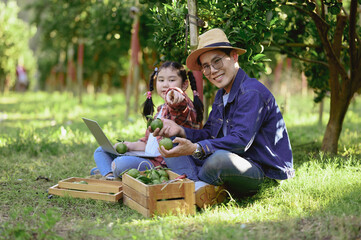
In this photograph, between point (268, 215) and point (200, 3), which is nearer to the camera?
point (268, 215)

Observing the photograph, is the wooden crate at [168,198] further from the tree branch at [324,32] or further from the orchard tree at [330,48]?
the tree branch at [324,32]

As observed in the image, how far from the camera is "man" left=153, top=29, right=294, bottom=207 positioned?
11.1 feet

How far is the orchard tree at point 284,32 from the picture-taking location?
4.39 metres

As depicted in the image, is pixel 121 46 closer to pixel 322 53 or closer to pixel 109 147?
pixel 322 53

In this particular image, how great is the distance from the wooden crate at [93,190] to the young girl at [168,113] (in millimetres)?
298

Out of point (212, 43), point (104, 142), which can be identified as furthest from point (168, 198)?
point (212, 43)

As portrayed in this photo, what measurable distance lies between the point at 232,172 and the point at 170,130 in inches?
31.8

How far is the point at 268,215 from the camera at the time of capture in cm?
321

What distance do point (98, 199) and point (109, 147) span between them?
72 centimetres

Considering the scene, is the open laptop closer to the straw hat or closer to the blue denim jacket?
the blue denim jacket

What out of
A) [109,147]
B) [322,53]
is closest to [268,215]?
[109,147]

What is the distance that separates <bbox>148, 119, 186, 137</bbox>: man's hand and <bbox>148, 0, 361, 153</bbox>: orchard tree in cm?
100

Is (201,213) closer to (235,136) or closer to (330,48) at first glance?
(235,136)

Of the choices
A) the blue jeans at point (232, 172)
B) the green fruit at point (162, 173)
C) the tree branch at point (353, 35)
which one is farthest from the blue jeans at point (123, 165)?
the tree branch at point (353, 35)
